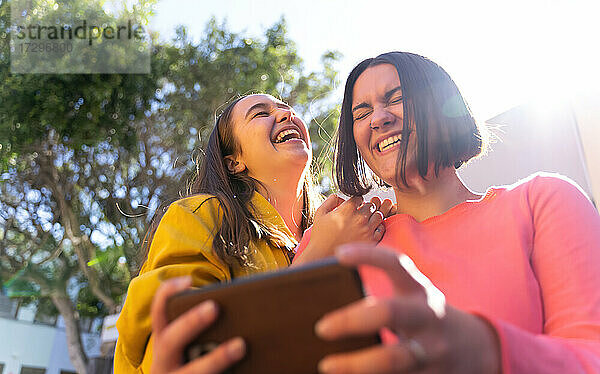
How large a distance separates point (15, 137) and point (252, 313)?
10106mm

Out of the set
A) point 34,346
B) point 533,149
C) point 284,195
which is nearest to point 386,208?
point 284,195

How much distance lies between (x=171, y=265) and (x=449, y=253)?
867 mm

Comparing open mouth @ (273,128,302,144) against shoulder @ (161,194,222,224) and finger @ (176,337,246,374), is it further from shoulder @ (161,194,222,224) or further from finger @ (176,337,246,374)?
finger @ (176,337,246,374)

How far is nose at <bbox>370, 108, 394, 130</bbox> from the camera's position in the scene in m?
1.62

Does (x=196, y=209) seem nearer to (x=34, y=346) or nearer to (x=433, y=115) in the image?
(x=433, y=115)

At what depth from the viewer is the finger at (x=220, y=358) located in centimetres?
68

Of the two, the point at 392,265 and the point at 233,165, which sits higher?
the point at 233,165

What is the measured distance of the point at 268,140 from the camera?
8.32ft

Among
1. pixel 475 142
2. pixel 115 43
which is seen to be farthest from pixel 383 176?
pixel 115 43

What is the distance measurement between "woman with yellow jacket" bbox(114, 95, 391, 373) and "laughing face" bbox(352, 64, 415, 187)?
196 millimetres

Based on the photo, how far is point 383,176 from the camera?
1651mm

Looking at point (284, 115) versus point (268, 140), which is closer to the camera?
point (268, 140)

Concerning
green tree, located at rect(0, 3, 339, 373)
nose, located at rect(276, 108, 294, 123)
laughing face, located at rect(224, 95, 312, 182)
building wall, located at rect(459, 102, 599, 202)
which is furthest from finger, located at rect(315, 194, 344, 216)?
green tree, located at rect(0, 3, 339, 373)

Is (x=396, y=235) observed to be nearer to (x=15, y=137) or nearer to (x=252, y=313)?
(x=252, y=313)
